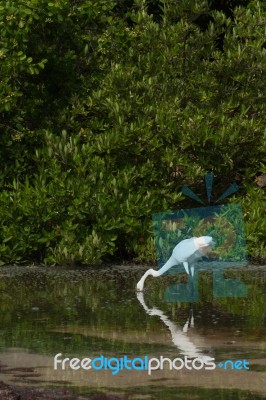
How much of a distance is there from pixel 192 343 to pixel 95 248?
165 inches

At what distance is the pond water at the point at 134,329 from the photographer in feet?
24.1

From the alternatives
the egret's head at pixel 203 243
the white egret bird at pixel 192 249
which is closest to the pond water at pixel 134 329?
the white egret bird at pixel 192 249

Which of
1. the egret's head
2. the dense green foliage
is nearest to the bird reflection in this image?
the egret's head

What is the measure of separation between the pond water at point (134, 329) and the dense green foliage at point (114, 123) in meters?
0.78

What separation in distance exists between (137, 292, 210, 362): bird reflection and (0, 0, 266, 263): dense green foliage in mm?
2697

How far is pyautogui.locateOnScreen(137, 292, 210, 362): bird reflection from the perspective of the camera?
27.1ft

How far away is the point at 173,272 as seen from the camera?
481 inches

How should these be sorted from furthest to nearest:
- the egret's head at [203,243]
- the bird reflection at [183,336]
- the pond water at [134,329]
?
the egret's head at [203,243]
the bird reflection at [183,336]
the pond water at [134,329]

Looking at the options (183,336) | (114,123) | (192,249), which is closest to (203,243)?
(192,249)

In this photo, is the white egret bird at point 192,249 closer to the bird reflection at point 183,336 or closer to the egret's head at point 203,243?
the egret's head at point 203,243

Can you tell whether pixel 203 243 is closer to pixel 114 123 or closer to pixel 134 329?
pixel 134 329

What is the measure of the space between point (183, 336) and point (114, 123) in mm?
5281

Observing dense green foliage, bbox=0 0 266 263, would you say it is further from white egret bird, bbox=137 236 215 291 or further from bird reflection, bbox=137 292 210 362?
white egret bird, bbox=137 236 215 291

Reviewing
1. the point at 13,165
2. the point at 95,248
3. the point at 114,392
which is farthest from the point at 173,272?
the point at 114,392
